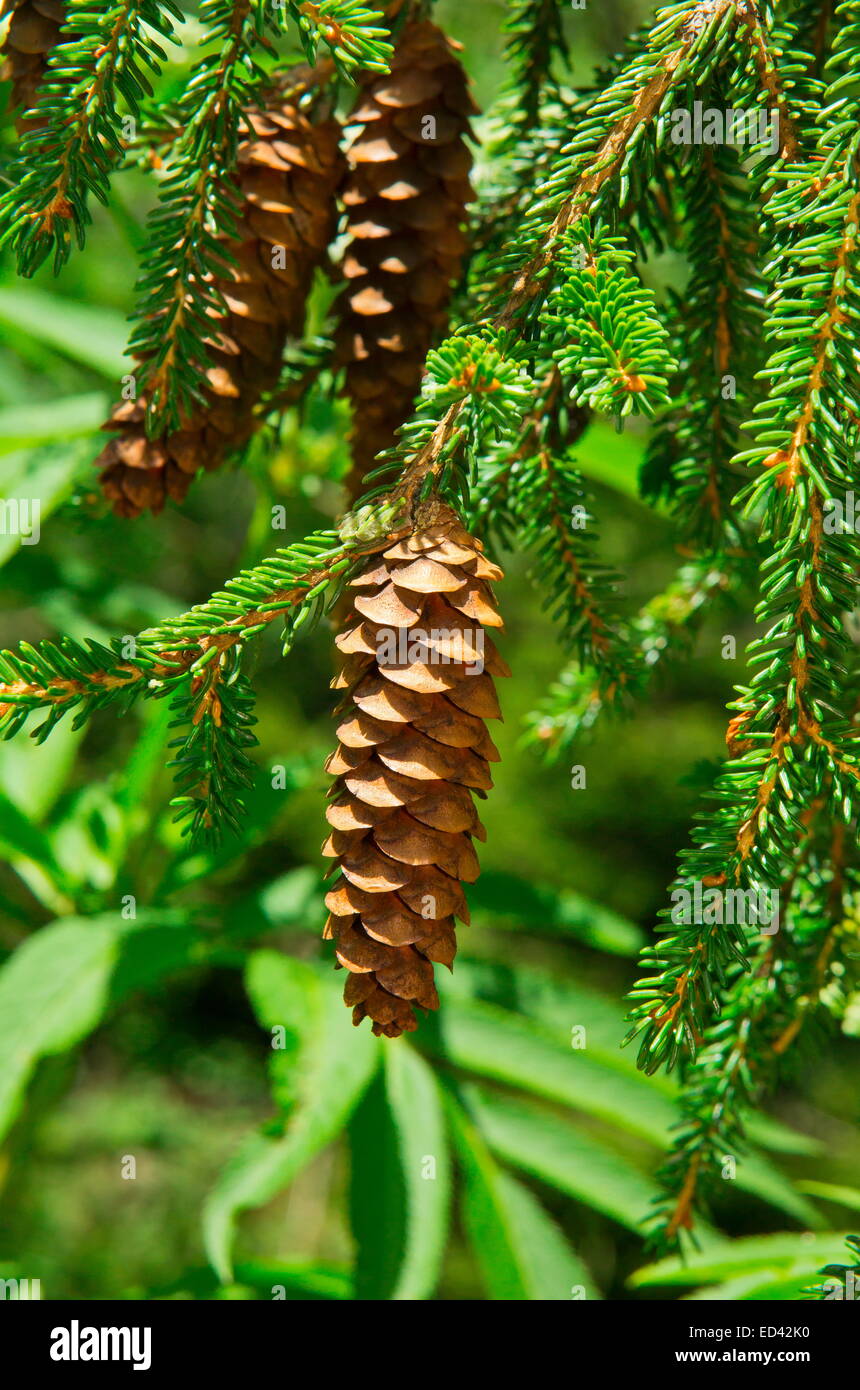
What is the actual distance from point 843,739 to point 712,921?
90mm

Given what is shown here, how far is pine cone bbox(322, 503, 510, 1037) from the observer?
42 centimetres

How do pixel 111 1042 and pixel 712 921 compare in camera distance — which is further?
pixel 111 1042

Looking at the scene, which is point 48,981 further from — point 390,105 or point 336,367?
point 390,105

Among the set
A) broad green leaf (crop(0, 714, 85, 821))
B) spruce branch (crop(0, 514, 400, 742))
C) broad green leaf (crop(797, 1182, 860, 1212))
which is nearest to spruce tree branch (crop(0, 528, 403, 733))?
spruce branch (crop(0, 514, 400, 742))

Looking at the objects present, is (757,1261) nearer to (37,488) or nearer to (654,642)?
(654,642)

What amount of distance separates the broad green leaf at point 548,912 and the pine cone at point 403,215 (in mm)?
593

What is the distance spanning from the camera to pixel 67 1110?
2.56 metres

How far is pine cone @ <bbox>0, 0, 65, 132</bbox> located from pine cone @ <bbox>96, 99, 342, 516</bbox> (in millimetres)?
101

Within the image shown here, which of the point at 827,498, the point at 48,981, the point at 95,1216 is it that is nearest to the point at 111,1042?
the point at 95,1216

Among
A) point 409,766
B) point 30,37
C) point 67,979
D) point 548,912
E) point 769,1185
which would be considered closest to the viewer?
point 409,766

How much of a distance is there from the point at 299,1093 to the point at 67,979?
21 cm
